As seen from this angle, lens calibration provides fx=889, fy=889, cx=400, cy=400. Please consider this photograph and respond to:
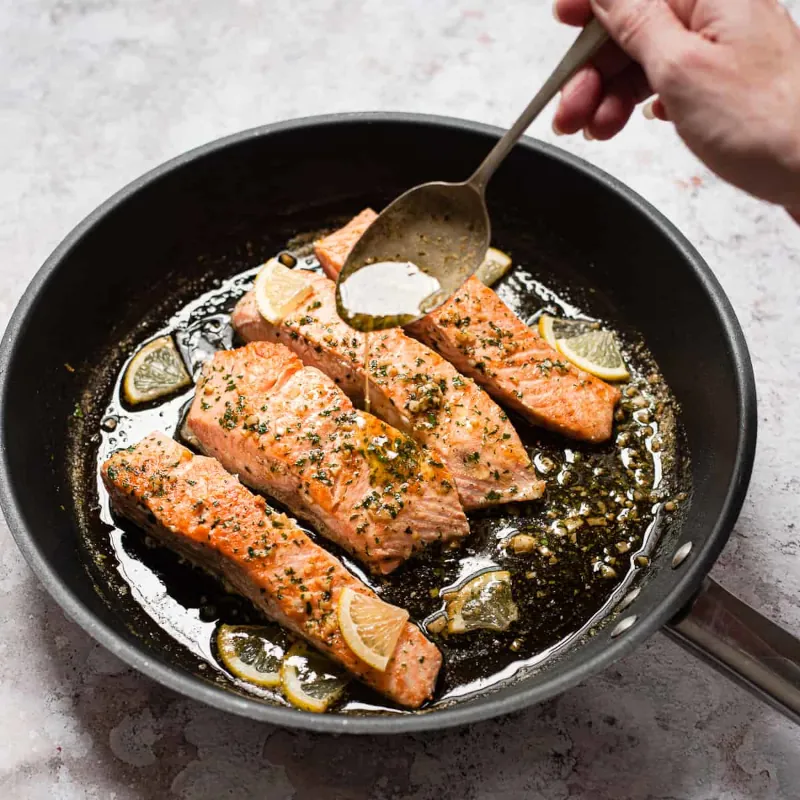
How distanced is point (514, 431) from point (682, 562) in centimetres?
76

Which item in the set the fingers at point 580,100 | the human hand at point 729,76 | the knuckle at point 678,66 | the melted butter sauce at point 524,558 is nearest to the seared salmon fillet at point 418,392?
the melted butter sauce at point 524,558

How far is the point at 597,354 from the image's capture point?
3.62m

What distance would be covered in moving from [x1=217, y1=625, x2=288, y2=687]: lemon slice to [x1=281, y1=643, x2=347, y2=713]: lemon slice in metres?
0.04

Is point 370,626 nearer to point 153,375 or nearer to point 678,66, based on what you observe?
point 153,375

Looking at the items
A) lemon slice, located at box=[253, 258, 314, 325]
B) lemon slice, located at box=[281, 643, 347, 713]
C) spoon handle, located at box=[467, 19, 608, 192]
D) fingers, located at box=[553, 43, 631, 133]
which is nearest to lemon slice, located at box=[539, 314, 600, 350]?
fingers, located at box=[553, 43, 631, 133]

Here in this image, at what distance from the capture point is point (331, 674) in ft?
9.69

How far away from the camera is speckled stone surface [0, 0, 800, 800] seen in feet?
9.59

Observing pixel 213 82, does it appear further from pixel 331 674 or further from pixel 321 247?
pixel 331 674

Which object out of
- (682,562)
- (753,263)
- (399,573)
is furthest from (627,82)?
(399,573)

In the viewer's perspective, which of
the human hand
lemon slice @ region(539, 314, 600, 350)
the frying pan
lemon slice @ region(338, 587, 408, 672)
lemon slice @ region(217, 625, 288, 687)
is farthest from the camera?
lemon slice @ region(539, 314, 600, 350)

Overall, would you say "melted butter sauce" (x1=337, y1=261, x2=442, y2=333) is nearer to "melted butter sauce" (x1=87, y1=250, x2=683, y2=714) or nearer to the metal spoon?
the metal spoon

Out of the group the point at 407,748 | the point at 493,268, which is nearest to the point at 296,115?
the point at 493,268

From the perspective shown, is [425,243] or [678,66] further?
[425,243]

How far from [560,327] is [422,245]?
804 millimetres
